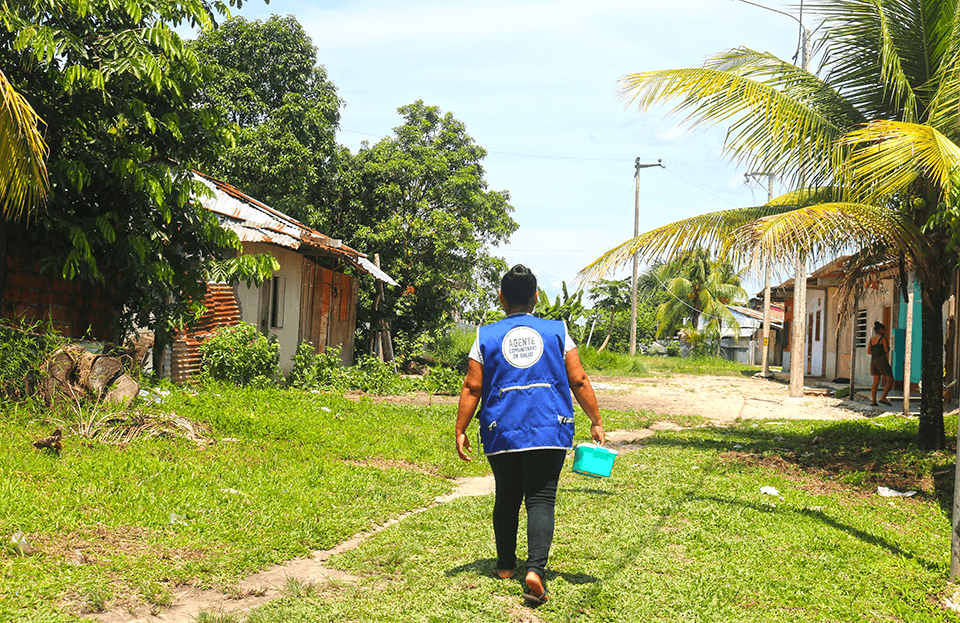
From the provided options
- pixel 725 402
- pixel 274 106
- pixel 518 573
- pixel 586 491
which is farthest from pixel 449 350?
pixel 518 573

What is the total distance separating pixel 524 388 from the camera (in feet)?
13.3

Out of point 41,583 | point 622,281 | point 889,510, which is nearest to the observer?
point 41,583

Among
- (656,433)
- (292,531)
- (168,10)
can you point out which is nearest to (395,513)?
(292,531)

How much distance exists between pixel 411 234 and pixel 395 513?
15144 millimetres

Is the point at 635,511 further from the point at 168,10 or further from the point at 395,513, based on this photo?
the point at 168,10

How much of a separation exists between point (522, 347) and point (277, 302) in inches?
462

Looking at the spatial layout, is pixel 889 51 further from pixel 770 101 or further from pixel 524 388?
pixel 524 388

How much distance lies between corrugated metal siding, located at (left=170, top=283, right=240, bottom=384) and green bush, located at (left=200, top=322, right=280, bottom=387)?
0.58ft

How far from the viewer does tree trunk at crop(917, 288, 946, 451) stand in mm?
8617

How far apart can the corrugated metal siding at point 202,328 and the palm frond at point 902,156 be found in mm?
8874

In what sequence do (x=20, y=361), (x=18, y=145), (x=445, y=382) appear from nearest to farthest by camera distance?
(x=18, y=145)
(x=20, y=361)
(x=445, y=382)

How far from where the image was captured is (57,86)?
767cm

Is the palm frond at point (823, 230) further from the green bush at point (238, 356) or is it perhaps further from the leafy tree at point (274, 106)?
the leafy tree at point (274, 106)

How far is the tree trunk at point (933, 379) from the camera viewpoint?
28.3 feet
